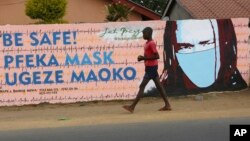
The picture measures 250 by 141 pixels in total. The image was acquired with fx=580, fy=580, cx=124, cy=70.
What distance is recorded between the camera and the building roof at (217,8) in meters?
22.5

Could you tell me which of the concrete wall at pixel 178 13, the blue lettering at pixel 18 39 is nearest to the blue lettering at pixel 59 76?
the blue lettering at pixel 18 39

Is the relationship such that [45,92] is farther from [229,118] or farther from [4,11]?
[4,11]

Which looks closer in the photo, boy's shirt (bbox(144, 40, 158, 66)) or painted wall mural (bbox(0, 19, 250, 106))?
boy's shirt (bbox(144, 40, 158, 66))

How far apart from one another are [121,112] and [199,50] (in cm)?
290

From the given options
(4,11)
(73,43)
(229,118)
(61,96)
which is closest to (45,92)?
(61,96)

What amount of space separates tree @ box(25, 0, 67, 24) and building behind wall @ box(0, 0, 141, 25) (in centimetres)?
329

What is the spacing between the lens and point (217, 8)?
2392cm

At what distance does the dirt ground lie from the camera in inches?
440

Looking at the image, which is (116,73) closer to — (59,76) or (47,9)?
(59,76)

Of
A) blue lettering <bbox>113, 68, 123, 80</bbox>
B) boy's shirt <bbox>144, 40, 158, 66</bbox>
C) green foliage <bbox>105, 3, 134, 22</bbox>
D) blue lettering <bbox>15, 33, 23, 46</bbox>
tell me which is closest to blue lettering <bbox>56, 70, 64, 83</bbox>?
blue lettering <bbox>15, 33, 23, 46</bbox>

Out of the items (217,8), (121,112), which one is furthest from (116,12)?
(121,112)

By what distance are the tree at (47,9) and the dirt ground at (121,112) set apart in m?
6.20

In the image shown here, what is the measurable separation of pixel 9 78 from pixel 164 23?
3.87 metres

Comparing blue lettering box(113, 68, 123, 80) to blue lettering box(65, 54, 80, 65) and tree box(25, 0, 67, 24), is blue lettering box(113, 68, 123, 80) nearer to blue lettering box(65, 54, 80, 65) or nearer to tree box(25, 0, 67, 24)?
blue lettering box(65, 54, 80, 65)
